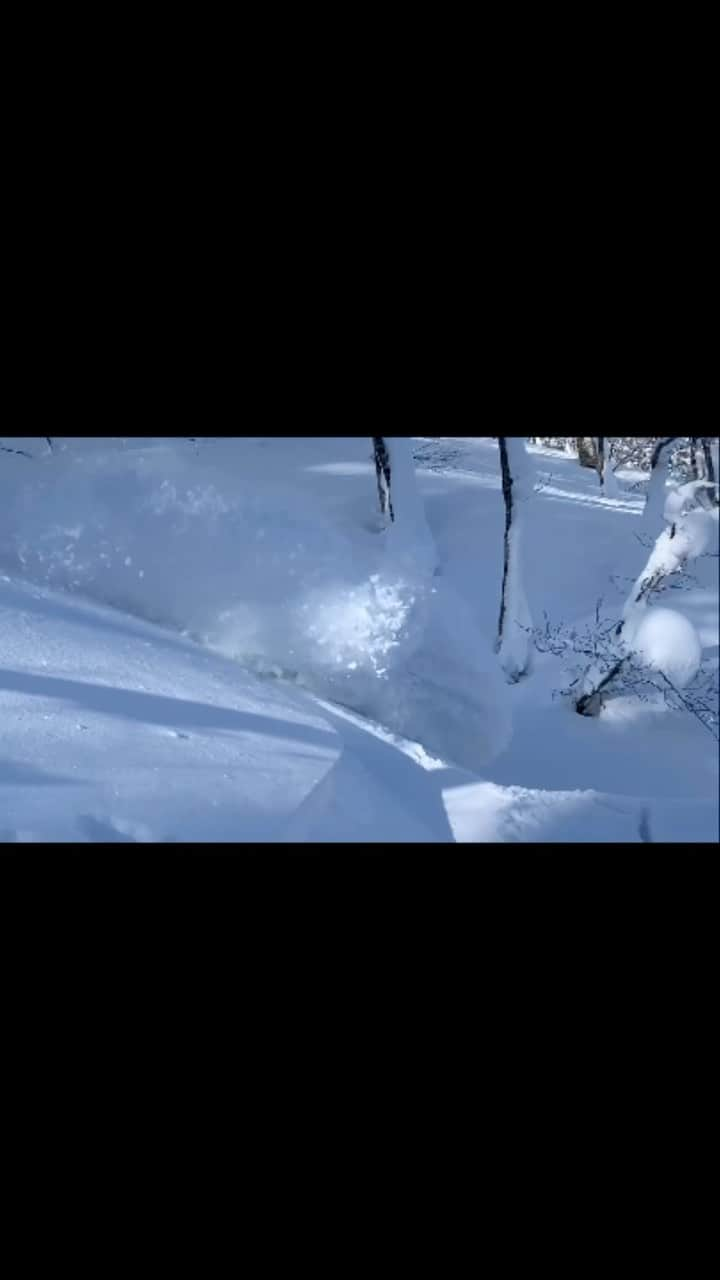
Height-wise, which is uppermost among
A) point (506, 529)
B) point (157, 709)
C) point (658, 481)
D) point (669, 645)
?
A: point (658, 481)

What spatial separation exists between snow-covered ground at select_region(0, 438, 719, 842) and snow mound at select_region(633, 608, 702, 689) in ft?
0.08

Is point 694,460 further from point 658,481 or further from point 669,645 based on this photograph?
point 669,645

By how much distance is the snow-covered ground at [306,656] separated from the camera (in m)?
1.58

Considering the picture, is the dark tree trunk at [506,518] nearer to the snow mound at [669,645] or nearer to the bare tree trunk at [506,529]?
the bare tree trunk at [506,529]

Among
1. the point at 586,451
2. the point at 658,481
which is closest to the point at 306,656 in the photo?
the point at 586,451

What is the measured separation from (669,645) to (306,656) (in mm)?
953

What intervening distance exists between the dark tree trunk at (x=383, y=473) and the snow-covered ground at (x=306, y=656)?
27 mm

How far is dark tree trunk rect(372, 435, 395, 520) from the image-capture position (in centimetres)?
172

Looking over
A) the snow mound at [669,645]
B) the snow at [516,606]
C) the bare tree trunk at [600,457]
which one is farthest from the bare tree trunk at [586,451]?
the snow mound at [669,645]

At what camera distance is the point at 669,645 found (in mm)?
1610

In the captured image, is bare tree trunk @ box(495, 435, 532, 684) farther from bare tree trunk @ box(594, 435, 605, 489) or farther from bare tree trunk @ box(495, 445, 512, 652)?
bare tree trunk @ box(594, 435, 605, 489)
